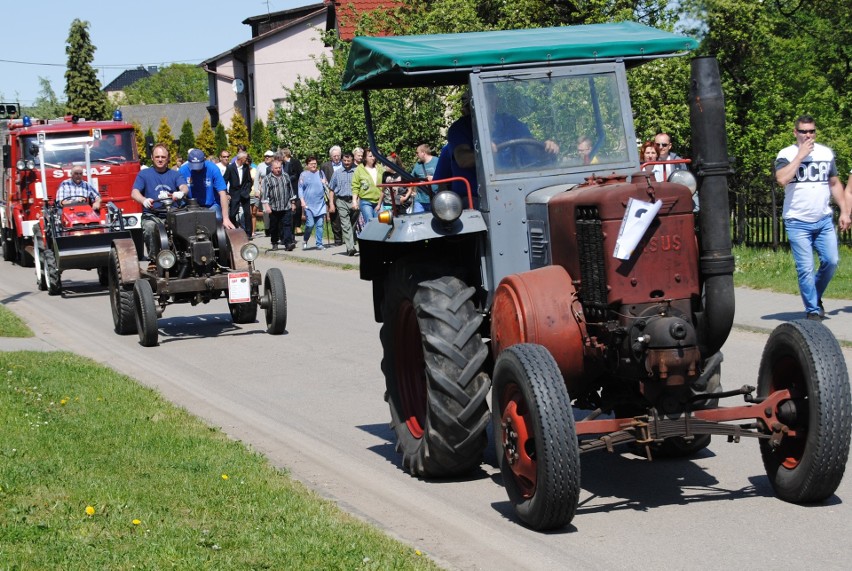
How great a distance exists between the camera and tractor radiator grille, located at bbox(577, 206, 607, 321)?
21.3 ft

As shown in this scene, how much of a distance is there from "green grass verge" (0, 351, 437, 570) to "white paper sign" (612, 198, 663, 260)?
1.80m

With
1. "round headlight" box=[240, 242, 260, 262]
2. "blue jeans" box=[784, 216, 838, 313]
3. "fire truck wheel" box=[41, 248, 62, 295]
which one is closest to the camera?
"blue jeans" box=[784, 216, 838, 313]

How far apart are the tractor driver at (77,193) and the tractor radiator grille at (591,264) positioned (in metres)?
15.2

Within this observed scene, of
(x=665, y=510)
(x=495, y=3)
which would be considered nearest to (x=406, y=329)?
(x=665, y=510)

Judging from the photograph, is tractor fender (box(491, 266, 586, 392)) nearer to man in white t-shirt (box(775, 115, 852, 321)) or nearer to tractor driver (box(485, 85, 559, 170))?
tractor driver (box(485, 85, 559, 170))

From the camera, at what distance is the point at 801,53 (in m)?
34.8

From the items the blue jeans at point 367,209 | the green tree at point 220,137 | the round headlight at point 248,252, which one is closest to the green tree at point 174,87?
the green tree at point 220,137

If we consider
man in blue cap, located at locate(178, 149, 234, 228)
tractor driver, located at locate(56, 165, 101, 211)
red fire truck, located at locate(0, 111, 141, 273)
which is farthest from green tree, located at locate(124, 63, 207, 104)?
man in blue cap, located at locate(178, 149, 234, 228)

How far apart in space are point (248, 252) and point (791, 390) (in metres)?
8.91

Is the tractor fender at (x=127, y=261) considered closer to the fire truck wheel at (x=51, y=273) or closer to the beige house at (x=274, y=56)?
the fire truck wheel at (x=51, y=273)

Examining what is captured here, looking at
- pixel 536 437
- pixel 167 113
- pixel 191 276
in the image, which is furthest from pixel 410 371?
pixel 167 113

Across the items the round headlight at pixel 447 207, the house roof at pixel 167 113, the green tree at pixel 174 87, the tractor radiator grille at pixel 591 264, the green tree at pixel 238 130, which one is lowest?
the tractor radiator grille at pixel 591 264

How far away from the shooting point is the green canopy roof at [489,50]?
7.54 metres

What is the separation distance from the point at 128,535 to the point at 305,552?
94cm
